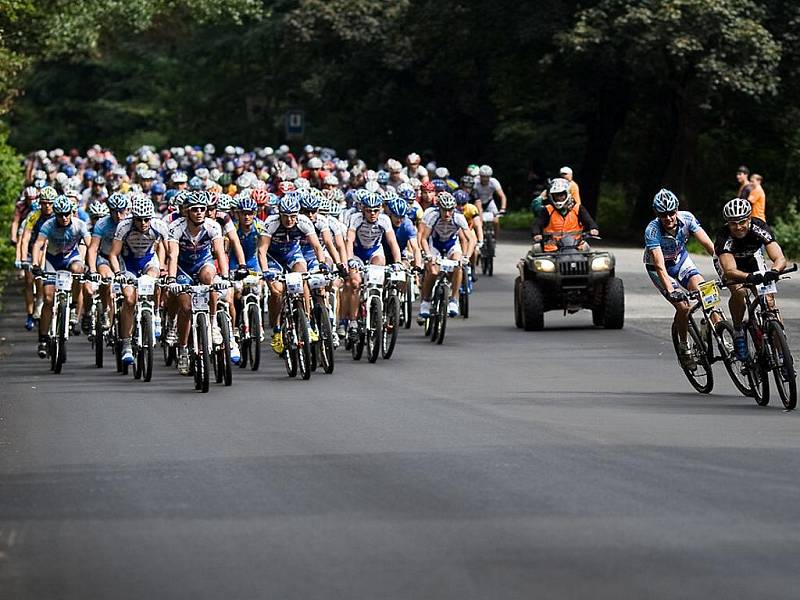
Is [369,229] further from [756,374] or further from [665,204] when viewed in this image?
[756,374]

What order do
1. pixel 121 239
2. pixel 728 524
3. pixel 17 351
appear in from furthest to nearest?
pixel 17 351 → pixel 121 239 → pixel 728 524

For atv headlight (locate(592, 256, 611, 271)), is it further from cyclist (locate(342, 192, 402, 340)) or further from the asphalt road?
the asphalt road

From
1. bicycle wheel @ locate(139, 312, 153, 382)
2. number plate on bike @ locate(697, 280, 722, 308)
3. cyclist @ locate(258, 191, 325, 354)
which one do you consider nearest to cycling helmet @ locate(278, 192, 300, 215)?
cyclist @ locate(258, 191, 325, 354)

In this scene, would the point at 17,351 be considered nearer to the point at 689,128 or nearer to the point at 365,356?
the point at 365,356

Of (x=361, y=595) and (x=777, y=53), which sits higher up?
(x=777, y=53)

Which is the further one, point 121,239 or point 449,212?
point 449,212

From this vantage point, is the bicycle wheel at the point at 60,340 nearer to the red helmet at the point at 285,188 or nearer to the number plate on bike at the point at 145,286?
the number plate on bike at the point at 145,286

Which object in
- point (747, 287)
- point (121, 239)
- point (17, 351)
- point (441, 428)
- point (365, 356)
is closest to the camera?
point (441, 428)

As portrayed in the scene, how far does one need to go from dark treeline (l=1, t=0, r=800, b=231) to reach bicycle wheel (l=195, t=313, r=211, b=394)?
91.0 ft

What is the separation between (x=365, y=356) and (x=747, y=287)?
6708 millimetres

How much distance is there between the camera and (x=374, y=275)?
20.6 meters

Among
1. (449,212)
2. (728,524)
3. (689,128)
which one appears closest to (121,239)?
(449,212)

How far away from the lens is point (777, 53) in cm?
4531

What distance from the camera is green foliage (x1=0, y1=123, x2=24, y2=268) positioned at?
3303 centimetres
